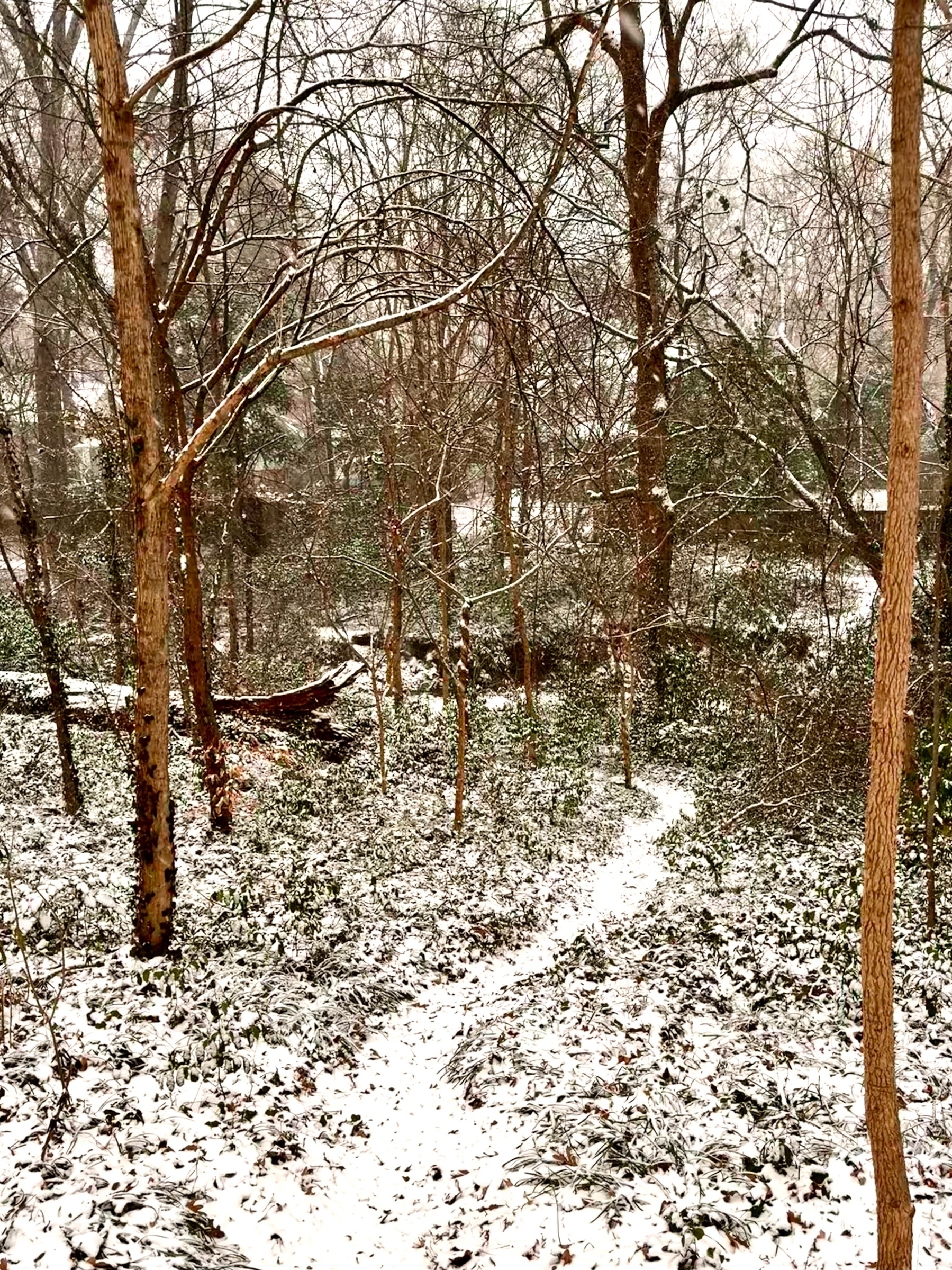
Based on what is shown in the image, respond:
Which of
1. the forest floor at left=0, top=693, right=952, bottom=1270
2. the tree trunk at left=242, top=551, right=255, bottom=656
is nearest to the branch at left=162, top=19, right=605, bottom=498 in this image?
the forest floor at left=0, top=693, right=952, bottom=1270

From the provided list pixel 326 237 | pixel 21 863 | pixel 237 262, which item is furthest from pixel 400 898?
pixel 237 262

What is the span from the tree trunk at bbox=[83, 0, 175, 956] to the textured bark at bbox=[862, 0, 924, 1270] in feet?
13.1

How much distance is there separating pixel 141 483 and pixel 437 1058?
14.0 ft

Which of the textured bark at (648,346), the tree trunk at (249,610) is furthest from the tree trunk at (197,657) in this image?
the tree trunk at (249,610)

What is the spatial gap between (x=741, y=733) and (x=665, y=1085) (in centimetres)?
772

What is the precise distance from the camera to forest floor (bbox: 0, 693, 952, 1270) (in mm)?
3412

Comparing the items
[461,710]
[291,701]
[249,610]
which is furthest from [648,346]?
[249,610]

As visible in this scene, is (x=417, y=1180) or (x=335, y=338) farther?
(x=335, y=338)

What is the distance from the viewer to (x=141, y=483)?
4.61m

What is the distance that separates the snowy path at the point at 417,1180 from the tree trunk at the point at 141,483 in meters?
1.82

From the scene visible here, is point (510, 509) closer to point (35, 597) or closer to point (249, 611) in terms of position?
point (35, 597)

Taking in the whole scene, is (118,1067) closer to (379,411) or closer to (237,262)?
(237,262)

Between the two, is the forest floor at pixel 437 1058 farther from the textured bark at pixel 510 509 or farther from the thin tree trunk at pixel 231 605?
the thin tree trunk at pixel 231 605

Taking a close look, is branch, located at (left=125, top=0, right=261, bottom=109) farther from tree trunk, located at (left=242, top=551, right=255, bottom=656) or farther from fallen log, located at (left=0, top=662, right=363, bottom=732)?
tree trunk, located at (left=242, top=551, right=255, bottom=656)
